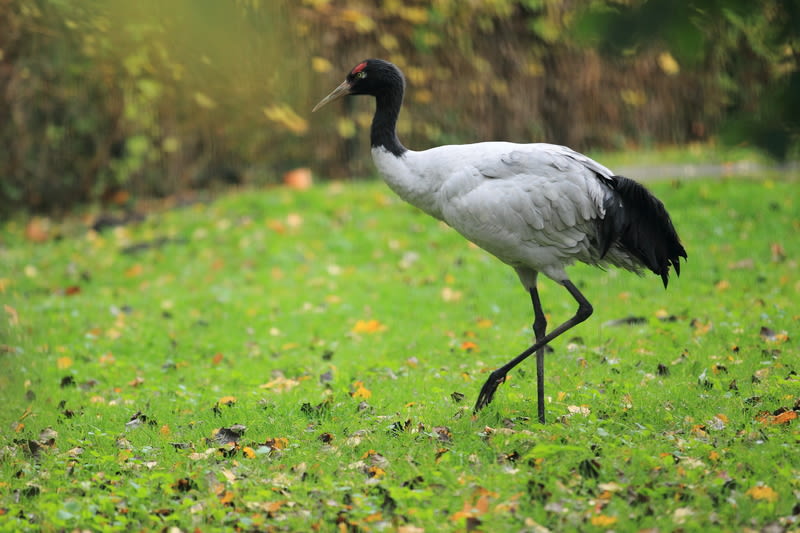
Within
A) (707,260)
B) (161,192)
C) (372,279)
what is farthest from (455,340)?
(161,192)

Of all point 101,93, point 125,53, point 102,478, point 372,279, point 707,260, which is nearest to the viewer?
point 102,478

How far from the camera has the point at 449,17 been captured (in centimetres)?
1399

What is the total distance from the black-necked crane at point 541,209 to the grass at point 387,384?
0.79 metres

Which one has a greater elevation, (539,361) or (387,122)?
(387,122)

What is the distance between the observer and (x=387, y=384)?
6293mm

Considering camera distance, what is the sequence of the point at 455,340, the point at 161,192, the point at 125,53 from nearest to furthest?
the point at 125,53
the point at 455,340
the point at 161,192

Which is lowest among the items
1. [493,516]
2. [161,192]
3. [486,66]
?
[161,192]

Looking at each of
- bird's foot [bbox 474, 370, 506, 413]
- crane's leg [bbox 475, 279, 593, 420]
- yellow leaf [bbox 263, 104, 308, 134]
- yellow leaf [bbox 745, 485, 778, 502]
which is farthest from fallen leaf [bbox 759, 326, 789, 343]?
yellow leaf [bbox 263, 104, 308, 134]

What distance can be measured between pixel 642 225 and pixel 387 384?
80.5 inches

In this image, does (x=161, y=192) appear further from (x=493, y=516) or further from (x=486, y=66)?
(x=493, y=516)

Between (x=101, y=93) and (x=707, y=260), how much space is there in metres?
9.05

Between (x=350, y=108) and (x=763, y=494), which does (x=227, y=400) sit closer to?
(x=763, y=494)

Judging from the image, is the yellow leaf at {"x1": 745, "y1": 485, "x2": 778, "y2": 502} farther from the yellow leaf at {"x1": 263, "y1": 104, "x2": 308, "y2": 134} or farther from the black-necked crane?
the yellow leaf at {"x1": 263, "y1": 104, "x2": 308, "y2": 134}

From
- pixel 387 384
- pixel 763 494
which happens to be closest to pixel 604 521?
pixel 763 494
